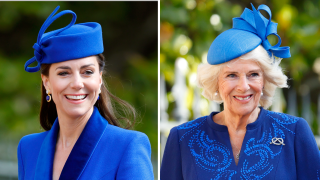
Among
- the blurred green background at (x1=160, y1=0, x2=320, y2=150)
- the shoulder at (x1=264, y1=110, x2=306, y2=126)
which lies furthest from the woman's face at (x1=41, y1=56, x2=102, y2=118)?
the blurred green background at (x1=160, y1=0, x2=320, y2=150)

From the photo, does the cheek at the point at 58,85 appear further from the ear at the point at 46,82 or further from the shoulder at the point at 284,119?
the shoulder at the point at 284,119

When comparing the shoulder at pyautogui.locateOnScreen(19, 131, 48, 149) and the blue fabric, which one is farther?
the shoulder at pyautogui.locateOnScreen(19, 131, 48, 149)

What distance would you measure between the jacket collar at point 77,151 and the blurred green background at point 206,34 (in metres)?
2.21

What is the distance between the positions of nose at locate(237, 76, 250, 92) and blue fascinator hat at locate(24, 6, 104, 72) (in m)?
0.88

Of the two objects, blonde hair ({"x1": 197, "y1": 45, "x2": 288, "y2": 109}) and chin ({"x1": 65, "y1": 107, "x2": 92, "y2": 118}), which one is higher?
blonde hair ({"x1": 197, "y1": 45, "x2": 288, "y2": 109})

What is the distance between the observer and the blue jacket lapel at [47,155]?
2.32m

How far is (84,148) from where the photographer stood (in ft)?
7.52

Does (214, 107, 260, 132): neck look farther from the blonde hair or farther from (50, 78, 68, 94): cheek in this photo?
(50, 78, 68, 94): cheek

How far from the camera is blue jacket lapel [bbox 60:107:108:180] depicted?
2234mm

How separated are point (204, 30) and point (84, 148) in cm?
284

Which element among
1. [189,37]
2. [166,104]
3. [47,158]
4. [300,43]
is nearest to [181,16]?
[189,37]

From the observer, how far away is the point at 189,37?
4.94 meters

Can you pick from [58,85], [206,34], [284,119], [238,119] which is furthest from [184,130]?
[206,34]

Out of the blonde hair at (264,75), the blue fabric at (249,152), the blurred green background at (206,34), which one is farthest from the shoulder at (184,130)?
the blurred green background at (206,34)
